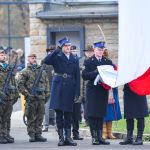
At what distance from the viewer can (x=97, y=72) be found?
16.1m

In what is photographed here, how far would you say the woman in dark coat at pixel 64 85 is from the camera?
16297 mm

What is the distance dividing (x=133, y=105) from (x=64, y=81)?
4.53 ft

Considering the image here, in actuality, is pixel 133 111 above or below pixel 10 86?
below

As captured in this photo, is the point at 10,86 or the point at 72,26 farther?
the point at 72,26

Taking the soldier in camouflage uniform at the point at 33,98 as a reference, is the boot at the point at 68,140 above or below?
below

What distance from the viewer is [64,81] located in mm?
16344

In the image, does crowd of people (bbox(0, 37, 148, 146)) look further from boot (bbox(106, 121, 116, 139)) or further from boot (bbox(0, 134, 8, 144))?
boot (bbox(106, 121, 116, 139))

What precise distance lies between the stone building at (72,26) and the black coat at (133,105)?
8792 millimetres

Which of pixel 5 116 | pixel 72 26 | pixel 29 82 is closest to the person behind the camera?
pixel 5 116

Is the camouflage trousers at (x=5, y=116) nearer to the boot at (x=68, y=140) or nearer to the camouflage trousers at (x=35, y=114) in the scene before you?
the camouflage trousers at (x=35, y=114)

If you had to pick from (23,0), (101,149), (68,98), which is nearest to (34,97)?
(68,98)

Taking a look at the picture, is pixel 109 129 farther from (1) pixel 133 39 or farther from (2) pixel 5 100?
(1) pixel 133 39

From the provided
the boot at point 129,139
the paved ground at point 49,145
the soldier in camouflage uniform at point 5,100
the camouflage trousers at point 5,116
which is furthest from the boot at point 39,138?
the boot at point 129,139

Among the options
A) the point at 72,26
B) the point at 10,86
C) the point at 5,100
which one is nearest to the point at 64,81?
the point at 10,86
